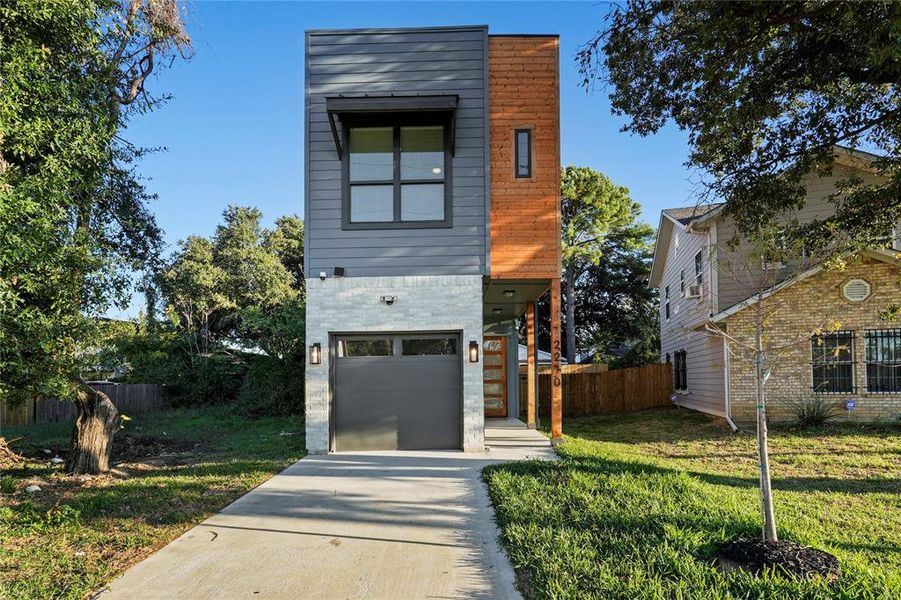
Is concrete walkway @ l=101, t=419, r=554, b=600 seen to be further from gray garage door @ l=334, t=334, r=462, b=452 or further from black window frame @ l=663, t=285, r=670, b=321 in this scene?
black window frame @ l=663, t=285, r=670, b=321

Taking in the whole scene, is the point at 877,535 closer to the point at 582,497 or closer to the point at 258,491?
the point at 582,497

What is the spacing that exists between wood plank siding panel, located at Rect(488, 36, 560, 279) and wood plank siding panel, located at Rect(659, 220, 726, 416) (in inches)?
170

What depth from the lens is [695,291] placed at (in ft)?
50.0

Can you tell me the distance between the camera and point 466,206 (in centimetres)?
969

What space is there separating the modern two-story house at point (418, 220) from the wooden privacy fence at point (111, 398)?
28.5ft

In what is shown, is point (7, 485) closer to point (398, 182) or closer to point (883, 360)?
point (398, 182)

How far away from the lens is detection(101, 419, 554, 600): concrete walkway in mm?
3979

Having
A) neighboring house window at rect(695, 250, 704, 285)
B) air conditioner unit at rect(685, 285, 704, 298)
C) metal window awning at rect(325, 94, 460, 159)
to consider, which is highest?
metal window awning at rect(325, 94, 460, 159)

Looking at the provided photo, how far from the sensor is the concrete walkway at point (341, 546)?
3.98 meters

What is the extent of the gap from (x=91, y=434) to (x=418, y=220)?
5490mm

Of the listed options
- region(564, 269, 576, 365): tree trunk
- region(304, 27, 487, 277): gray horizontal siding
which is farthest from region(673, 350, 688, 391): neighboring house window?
region(304, 27, 487, 277): gray horizontal siding

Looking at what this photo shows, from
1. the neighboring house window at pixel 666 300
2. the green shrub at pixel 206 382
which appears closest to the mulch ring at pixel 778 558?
the neighboring house window at pixel 666 300

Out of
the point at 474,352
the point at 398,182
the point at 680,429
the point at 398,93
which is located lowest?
the point at 680,429

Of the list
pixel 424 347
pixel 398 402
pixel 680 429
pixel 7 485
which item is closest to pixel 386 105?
pixel 424 347
